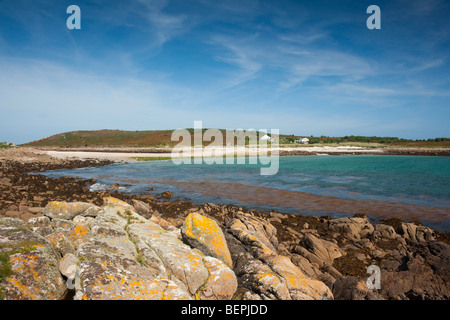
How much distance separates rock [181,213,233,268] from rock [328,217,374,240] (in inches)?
287

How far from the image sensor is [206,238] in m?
6.99

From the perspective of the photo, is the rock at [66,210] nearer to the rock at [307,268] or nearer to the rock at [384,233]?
the rock at [307,268]

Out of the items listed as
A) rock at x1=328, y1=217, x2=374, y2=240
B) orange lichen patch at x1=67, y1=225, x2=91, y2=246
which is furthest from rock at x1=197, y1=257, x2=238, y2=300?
rock at x1=328, y1=217, x2=374, y2=240

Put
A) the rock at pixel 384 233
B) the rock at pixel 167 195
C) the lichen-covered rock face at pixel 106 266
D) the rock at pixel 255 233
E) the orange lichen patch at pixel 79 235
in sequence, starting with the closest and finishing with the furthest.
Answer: the lichen-covered rock face at pixel 106 266
the orange lichen patch at pixel 79 235
the rock at pixel 255 233
the rock at pixel 384 233
the rock at pixel 167 195

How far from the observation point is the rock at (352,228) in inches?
456

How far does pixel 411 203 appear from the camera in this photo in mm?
18047

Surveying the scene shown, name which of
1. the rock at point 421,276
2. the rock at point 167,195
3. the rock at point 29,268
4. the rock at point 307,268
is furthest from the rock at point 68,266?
the rock at point 167,195

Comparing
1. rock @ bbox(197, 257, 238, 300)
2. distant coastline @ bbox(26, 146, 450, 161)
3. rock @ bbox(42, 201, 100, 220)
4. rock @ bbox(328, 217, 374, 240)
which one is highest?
distant coastline @ bbox(26, 146, 450, 161)

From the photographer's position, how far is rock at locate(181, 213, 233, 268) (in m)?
6.83

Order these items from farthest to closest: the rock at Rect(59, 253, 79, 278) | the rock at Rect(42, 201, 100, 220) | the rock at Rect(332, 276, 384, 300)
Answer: the rock at Rect(42, 201, 100, 220), the rock at Rect(332, 276, 384, 300), the rock at Rect(59, 253, 79, 278)

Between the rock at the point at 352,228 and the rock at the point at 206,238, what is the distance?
7290 mm

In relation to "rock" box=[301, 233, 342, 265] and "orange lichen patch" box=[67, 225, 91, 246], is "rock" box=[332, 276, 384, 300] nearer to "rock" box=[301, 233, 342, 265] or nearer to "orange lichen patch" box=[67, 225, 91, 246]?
"rock" box=[301, 233, 342, 265]

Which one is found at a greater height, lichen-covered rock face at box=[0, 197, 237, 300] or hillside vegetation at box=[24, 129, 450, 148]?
hillside vegetation at box=[24, 129, 450, 148]
